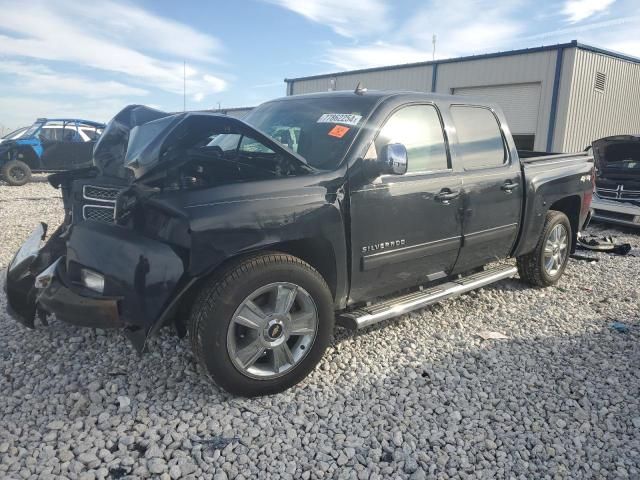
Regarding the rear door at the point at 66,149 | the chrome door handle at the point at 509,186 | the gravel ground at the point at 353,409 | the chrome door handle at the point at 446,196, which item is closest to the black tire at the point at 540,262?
the chrome door handle at the point at 509,186

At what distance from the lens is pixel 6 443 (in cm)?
250

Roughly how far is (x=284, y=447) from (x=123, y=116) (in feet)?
8.47

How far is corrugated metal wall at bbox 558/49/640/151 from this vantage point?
17266mm

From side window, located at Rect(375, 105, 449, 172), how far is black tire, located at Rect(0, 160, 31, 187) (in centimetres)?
1357

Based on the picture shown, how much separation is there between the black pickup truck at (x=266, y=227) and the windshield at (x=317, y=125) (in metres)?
0.01

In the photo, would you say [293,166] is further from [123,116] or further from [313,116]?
[123,116]

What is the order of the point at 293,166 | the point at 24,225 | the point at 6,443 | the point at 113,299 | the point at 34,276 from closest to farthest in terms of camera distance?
the point at 6,443, the point at 113,299, the point at 293,166, the point at 34,276, the point at 24,225

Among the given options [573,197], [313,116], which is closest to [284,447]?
[313,116]

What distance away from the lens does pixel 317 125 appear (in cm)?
371

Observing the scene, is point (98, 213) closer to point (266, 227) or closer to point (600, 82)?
point (266, 227)

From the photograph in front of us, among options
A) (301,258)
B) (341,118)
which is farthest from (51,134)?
(301,258)

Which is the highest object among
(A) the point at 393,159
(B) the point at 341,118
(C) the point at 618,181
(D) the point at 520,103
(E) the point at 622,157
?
(D) the point at 520,103

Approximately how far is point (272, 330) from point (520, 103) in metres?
18.0

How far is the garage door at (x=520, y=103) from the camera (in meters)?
17.9
